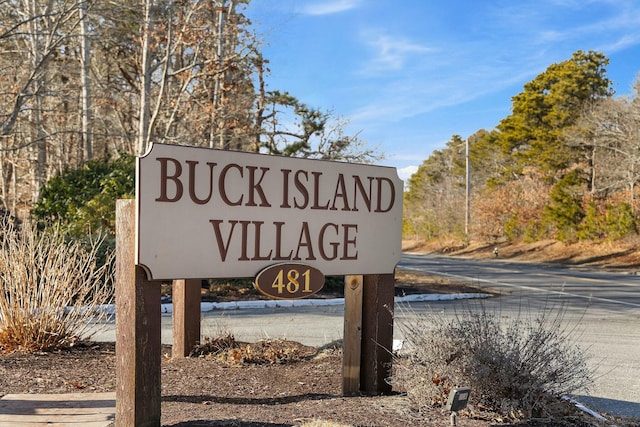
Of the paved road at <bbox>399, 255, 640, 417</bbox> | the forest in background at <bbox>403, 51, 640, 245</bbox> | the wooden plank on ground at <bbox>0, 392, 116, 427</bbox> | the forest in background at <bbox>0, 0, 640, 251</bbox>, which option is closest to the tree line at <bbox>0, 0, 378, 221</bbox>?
the forest in background at <bbox>0, 0, 640, 251</bbox>

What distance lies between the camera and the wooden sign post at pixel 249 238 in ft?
11.6

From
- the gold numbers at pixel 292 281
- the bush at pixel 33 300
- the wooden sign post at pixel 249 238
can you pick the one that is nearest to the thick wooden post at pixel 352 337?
the wooden sign post at pixel 249 238

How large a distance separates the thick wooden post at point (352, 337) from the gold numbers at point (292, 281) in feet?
1.53

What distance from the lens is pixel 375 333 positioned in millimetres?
4672

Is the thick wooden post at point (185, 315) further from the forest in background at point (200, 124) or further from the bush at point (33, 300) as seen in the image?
the forest in background at point (200, 124)

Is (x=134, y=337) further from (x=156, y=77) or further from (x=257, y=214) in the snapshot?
(x=156, y=77)

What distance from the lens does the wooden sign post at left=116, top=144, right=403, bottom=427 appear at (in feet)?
11.6

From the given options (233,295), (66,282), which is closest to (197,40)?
(233,295)

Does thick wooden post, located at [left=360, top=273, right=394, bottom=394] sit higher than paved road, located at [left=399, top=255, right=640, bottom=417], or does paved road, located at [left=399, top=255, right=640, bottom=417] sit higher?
thick wooden post, located at [left=360, top=273, right=394, bottom=394]

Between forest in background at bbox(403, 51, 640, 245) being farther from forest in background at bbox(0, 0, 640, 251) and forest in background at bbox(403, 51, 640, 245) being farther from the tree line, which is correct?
the tree line

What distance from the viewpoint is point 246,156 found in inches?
157

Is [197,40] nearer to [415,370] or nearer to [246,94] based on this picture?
[246,94]

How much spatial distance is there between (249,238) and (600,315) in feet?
29.0

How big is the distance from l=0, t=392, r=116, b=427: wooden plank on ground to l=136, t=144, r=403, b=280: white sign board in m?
1.22
